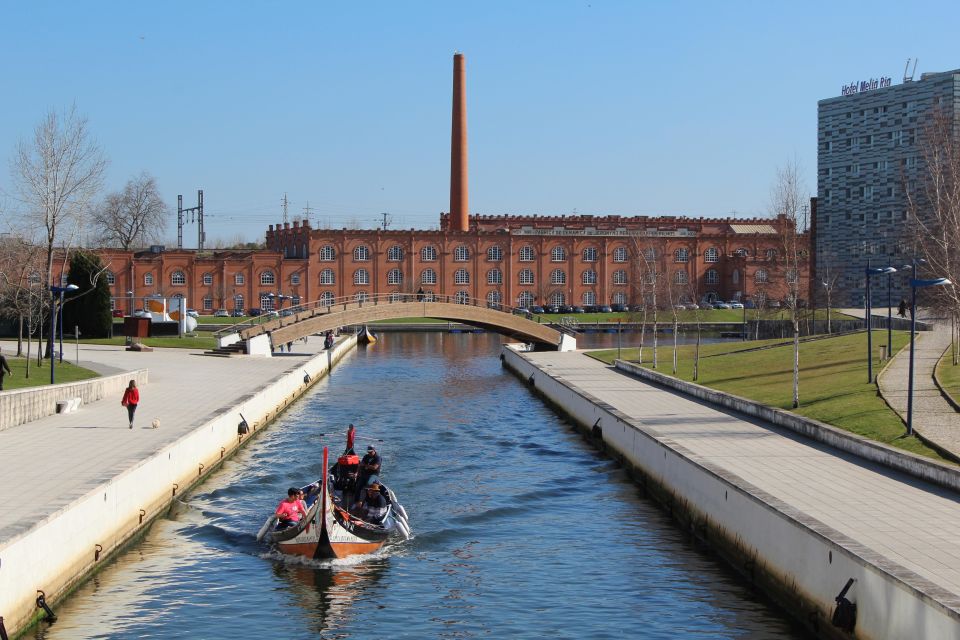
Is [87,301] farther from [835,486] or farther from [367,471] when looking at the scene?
[835,486]

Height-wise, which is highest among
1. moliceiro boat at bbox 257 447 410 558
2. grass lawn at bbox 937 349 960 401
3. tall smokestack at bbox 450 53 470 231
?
tall smokestack at bbox 450 53 470 231

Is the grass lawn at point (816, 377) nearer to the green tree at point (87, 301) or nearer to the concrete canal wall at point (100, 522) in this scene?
the concrete canal wall at point (100, 522)

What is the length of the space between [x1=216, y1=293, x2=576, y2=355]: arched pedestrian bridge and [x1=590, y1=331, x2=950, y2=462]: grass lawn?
363 inches

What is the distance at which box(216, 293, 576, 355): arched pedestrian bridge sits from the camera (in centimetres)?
6888

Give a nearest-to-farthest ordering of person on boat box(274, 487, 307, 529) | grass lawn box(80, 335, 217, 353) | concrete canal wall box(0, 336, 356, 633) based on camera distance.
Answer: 1. concrete canal wall box(0, 336, 356, 633)
2. person on boat box(274, 487, 307, 529)
3. grass lawn box(80, 335, 217, 353)

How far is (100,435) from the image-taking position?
3022 centimetres

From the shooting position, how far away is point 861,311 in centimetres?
9900

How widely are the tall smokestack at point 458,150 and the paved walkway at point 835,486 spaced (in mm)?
84974

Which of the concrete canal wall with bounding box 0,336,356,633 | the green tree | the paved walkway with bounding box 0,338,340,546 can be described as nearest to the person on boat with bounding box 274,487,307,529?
the concrete canal wall with bounding box 0,336,356,633

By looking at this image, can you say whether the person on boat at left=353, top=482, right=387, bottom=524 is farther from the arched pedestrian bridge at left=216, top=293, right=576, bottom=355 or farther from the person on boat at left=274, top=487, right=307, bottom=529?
the arched pedestrian bridge at left=216, top=293, right=576, bottom=355

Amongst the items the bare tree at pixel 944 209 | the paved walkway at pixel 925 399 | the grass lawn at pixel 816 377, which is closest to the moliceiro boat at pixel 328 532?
the grass lawn at pixel 816 377

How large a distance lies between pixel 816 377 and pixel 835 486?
67.3 feet

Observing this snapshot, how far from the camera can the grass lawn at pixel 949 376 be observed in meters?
33.7

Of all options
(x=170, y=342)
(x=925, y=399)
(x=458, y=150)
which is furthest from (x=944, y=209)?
(x=458, y=150)
